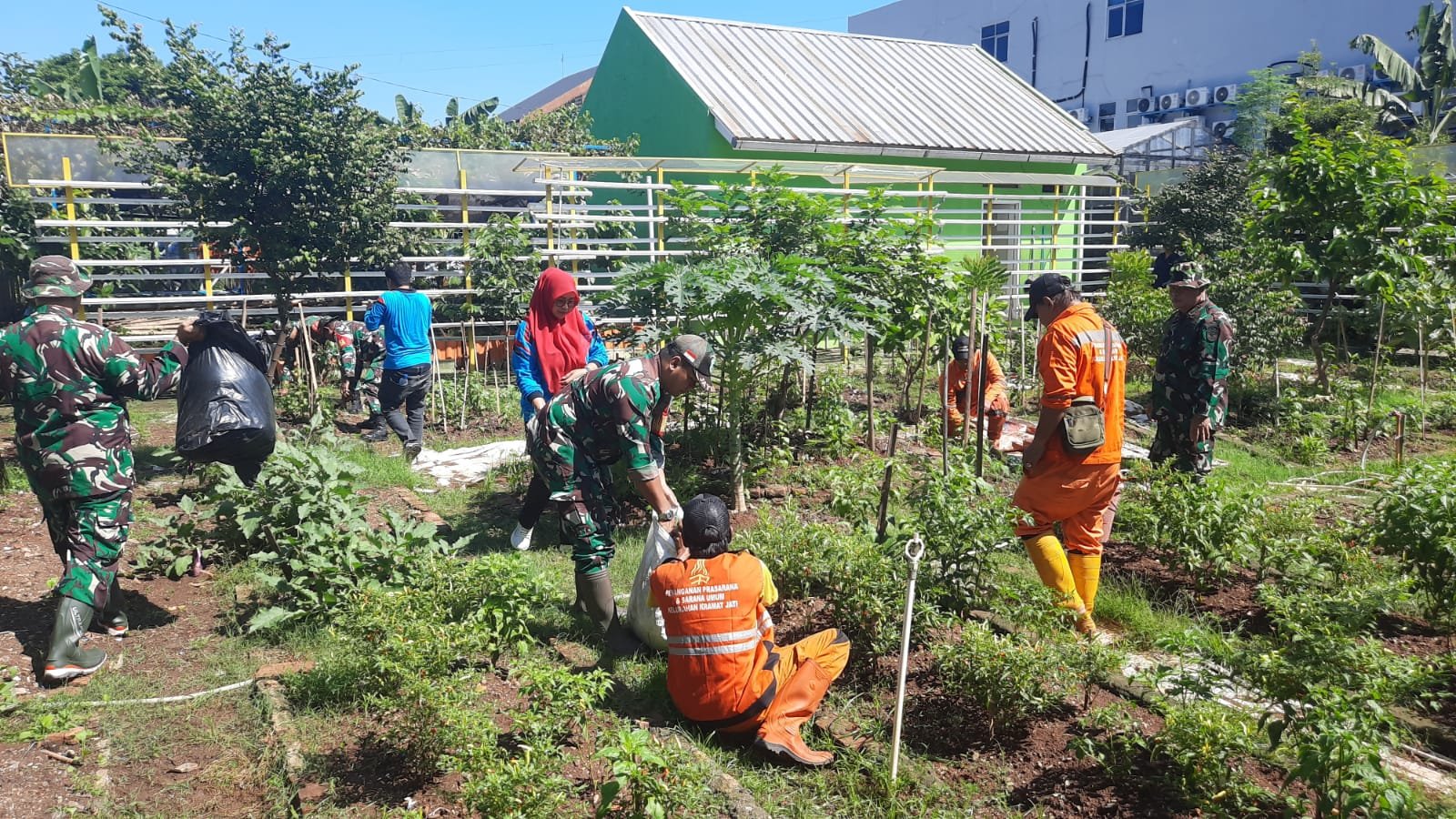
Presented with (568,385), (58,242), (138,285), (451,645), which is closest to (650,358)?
(568,385)

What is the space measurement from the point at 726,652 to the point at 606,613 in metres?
1.18

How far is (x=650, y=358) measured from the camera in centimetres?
472

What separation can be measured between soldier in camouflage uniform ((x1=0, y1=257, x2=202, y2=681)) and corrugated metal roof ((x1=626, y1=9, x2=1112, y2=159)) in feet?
37.3

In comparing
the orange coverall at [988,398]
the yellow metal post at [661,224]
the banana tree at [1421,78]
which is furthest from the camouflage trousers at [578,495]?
the banana tree at [1421,78]

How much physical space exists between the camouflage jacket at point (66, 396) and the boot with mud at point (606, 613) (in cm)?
A: 234

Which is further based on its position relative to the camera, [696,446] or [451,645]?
[696,446]

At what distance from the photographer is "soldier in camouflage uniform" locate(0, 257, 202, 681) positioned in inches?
176

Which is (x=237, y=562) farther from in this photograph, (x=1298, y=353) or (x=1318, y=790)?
(x=1298, y=353)

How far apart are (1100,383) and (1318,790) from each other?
2.34 metres

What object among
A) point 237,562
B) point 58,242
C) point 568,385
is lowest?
point 237,562

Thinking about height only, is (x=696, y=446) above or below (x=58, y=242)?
below

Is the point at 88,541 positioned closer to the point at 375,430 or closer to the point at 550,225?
the point at 375,430

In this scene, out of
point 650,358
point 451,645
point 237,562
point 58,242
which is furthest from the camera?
point 58,242

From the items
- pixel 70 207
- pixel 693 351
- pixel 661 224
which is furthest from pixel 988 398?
pixel 70 207
